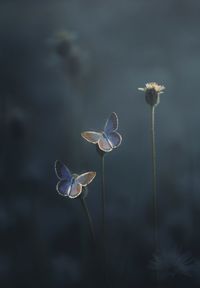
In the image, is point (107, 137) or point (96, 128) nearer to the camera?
point (107, 137)

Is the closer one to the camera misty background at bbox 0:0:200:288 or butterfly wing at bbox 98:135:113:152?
butterfly wing at bbox 98:135:113:152

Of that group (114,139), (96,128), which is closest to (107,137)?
(114,139)

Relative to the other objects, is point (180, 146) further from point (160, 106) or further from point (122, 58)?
point (122, 58)

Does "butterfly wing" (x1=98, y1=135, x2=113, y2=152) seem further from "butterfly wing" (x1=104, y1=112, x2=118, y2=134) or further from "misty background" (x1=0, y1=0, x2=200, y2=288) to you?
"misty background" (x1=0, y1=0, x2=200, y2=288)

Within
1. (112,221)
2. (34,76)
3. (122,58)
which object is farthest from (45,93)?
(112,221)

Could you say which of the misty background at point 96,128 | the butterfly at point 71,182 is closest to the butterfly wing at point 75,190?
the butterfly at point 71,182

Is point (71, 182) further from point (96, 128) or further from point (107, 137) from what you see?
point (96, 128)

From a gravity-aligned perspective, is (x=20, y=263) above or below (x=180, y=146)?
below

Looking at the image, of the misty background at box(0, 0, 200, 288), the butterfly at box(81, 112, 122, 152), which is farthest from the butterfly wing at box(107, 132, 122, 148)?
the misty background at box(0, 0, 200, 288)
